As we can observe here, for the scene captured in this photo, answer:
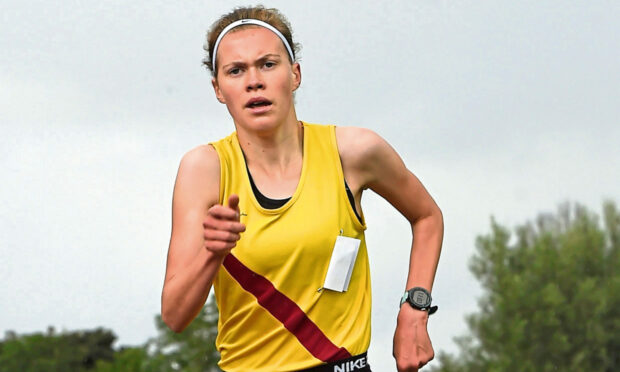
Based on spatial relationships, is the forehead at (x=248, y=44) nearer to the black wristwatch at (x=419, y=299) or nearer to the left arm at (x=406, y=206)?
→ the left arm at (x=406, y=206)

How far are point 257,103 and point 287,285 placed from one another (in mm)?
896

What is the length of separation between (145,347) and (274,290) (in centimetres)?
3582

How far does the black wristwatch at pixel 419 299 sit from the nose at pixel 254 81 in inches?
53.3

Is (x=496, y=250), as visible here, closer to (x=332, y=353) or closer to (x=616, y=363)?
(x=616, y=363)

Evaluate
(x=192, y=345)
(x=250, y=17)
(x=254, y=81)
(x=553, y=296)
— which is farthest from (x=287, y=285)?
(x=553, y=296)

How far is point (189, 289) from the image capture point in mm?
4859

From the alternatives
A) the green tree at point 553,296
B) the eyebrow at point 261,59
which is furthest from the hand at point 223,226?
the green tree at point 553,296

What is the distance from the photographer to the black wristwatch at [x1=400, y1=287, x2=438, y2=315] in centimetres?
567

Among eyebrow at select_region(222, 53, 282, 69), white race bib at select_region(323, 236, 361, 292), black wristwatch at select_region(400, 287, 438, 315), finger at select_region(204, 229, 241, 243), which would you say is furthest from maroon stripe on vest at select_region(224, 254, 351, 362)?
eyebrow at select_region(222, 53, 282, 69)

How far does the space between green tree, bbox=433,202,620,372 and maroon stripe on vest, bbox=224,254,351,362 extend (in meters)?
42.2

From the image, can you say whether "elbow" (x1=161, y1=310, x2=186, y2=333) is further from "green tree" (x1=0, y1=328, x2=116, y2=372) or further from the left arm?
"green tree" (x1=0, y1=328, x2=116, y2=372)

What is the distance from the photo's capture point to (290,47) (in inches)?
223

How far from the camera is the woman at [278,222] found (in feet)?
17.2

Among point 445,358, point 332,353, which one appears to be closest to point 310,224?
point 332,353
